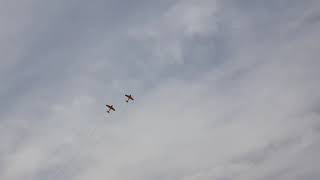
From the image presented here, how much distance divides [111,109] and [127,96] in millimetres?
12329

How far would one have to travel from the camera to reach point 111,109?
182 m

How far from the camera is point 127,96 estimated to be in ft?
583
